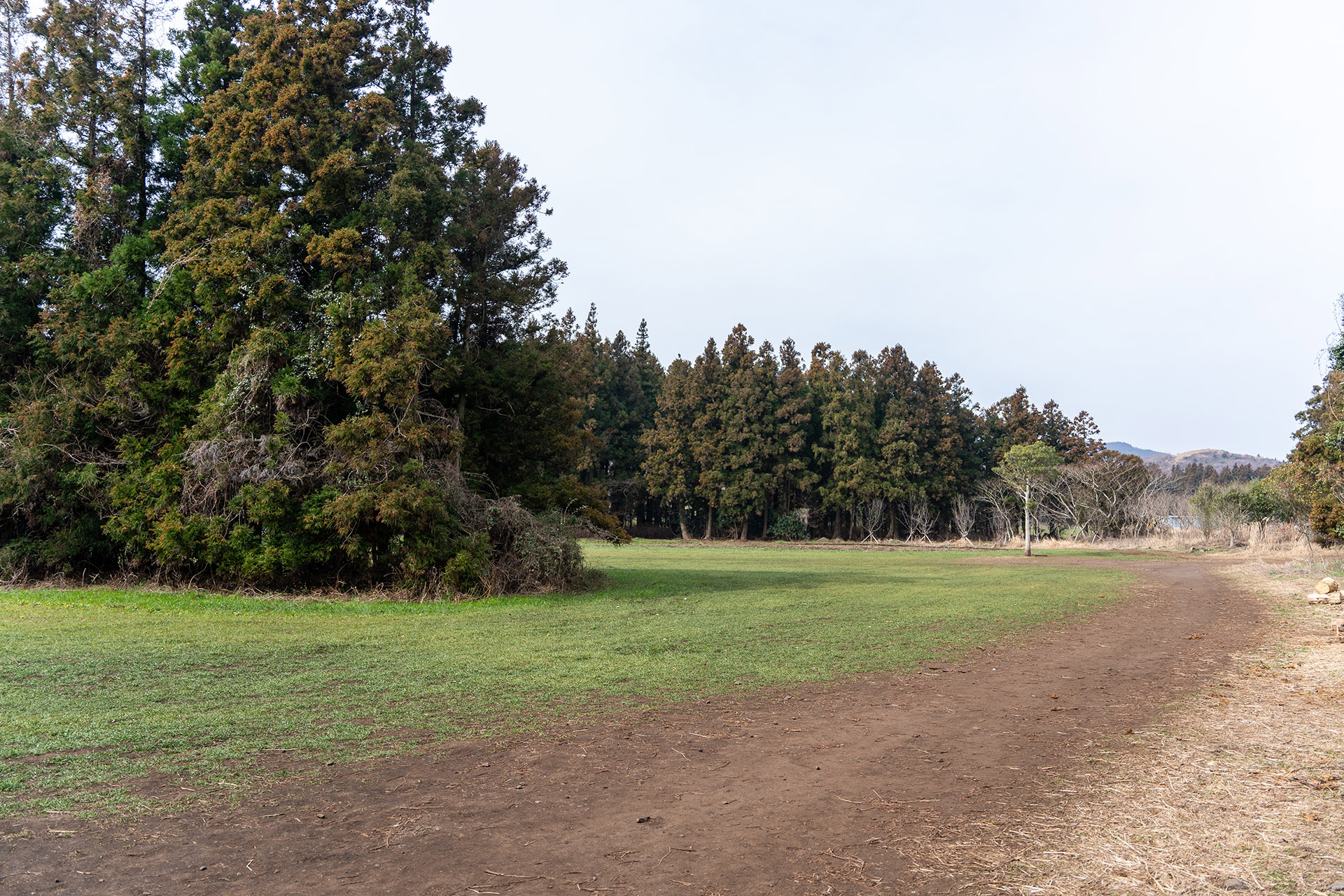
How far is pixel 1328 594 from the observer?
15750 millimetres

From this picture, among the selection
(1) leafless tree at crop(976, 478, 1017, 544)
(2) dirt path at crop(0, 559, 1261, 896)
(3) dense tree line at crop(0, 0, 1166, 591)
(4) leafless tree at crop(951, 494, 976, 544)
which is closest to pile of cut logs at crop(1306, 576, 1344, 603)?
(2) dirt path at crop(0, 559, 1261, 896)

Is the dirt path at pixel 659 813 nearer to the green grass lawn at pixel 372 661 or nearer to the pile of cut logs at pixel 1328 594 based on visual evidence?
the green grass lawn at pixel 372 661

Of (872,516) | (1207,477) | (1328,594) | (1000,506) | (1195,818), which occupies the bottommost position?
(1195,818)

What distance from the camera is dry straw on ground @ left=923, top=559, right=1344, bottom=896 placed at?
3.84m

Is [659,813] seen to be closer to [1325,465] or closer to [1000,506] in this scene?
[1325,465]

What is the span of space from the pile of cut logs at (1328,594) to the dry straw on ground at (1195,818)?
10323 mm

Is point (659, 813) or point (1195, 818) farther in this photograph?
point (659, 813)

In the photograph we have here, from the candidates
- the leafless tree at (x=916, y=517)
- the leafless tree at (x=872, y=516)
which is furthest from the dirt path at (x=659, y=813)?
the leafless tree at (x=916, y=517)

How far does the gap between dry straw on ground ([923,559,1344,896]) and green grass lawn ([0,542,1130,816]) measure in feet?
12.0

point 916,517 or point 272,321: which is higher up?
point 272,321

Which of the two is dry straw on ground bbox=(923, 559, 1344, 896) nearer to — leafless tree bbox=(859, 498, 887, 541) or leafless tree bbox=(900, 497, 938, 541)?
leafless tree bbox=(859, 498, 887, 541)

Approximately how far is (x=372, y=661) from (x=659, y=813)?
596cm

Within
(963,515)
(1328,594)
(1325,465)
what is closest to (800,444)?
(963,515)

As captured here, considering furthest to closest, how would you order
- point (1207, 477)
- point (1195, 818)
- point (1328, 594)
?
point (1207, 477) → point (1328, 594) → point (1195, 818)
